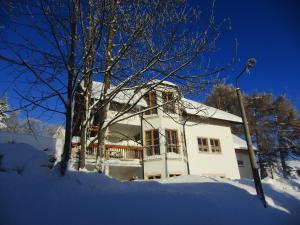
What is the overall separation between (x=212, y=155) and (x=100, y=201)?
17.8 m

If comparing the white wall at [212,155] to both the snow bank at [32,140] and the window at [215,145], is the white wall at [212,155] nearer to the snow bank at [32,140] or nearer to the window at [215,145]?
the window at [215,145]

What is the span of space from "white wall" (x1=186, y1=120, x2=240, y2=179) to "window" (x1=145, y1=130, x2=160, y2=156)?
2.76 metres

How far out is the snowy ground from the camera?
4.57m

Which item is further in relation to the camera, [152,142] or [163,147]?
[152,142]

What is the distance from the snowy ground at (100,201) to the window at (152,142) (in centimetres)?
1153

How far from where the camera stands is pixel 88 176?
21.8ft

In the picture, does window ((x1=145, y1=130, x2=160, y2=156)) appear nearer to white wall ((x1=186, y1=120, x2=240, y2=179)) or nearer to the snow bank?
white wall ((x1=186, y1=120, x2=240, y2=179))

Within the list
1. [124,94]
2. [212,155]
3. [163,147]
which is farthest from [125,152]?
[124,94]

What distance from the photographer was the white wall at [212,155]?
20828 mm

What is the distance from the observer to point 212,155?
22.0m

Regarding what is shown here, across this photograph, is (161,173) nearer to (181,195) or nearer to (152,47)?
(181,195)

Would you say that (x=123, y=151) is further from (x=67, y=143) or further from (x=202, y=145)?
(x=67, y=143)

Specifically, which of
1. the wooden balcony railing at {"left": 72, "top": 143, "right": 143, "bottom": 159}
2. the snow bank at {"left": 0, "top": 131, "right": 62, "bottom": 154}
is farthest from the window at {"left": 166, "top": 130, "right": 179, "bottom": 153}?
the snow bank at {"left": 0, "top": 131, "right": 62, "bottom": 154}

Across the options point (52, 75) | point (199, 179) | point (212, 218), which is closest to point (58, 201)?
point (52, 75)
